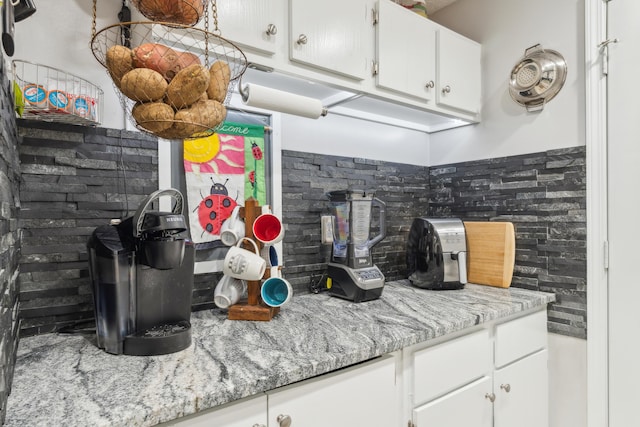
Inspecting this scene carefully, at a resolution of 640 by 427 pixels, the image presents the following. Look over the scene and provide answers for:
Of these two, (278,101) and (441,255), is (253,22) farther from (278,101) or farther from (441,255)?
(441,255)

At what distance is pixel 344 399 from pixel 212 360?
0.36 m

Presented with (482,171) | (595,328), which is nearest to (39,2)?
(482,171)

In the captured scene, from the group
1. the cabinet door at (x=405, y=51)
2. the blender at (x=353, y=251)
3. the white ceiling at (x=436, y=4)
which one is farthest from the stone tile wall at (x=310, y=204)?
the white ceiling at (x=436, y=4)

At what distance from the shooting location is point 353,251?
155cm

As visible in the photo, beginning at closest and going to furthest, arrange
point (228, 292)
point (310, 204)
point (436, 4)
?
point (228, 292) < point (310, 204) < point (436, 4)

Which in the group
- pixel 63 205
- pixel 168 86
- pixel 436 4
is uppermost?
pixel 436 4

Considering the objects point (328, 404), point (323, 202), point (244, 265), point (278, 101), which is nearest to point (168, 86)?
point (278, 101)

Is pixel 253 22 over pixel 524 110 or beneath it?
over

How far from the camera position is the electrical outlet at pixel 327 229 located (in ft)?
5.56

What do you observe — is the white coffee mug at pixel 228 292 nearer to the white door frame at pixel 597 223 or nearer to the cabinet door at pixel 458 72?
the cabinet door at pixel 458 72

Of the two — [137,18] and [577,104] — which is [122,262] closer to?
[137,18]

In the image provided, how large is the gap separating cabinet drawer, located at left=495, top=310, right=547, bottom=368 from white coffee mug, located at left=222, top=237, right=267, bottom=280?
943 mm

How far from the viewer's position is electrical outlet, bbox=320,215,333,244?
5.56ft

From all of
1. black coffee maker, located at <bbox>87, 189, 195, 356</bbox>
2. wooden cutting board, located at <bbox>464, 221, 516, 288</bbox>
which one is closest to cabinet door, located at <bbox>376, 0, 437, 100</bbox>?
wooden cutting board, located at <bbox>464, 221, 516, 288</bbox>
